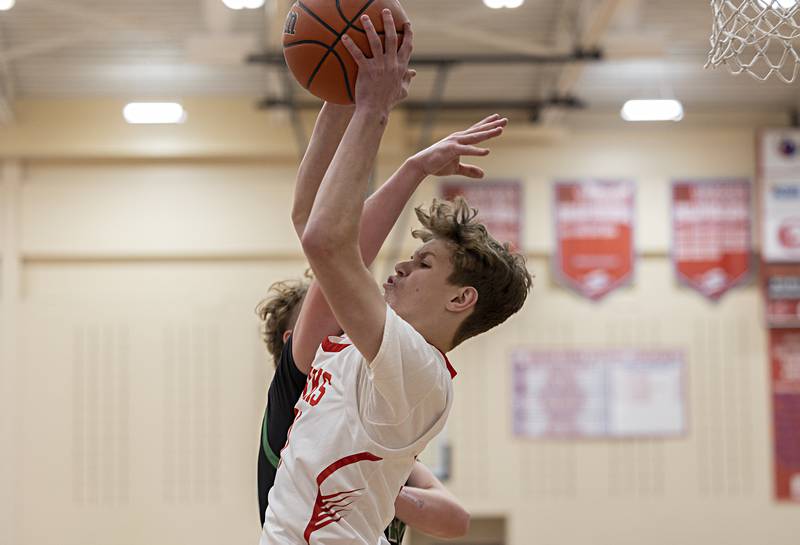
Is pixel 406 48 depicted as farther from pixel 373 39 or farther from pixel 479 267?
pixel 479 267

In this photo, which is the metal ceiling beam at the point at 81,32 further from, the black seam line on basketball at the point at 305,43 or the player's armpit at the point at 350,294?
the player's armpit at the point at 350,294

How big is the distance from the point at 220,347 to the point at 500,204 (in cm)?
322

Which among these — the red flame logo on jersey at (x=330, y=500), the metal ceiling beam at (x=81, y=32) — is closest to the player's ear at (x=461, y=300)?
the red flame logo on jersey at (x=330, y=500)

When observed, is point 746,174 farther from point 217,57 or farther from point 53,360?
point 53,360

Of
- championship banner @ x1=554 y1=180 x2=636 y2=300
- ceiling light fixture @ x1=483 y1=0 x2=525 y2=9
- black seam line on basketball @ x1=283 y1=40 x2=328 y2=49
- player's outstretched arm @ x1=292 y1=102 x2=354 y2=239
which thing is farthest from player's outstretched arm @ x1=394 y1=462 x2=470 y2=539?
championship banner @ x1=554 y1=180 x2=636 y2=300

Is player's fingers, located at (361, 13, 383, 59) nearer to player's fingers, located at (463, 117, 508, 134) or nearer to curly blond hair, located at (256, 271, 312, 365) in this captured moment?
player's fingers, located at (463, 117, 508, 134)

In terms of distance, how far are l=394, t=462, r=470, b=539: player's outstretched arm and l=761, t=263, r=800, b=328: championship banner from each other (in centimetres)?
860

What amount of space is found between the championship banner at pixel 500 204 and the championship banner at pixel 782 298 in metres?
2.60

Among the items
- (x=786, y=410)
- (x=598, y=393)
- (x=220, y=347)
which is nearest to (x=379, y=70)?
(x=220, y=347)

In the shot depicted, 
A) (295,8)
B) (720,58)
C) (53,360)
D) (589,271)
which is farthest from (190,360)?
(295,8)

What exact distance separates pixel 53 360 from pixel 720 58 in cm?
864

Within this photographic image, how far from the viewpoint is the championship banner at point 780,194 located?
36.9ft

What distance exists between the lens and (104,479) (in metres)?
11.0

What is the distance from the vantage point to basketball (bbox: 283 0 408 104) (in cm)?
254
